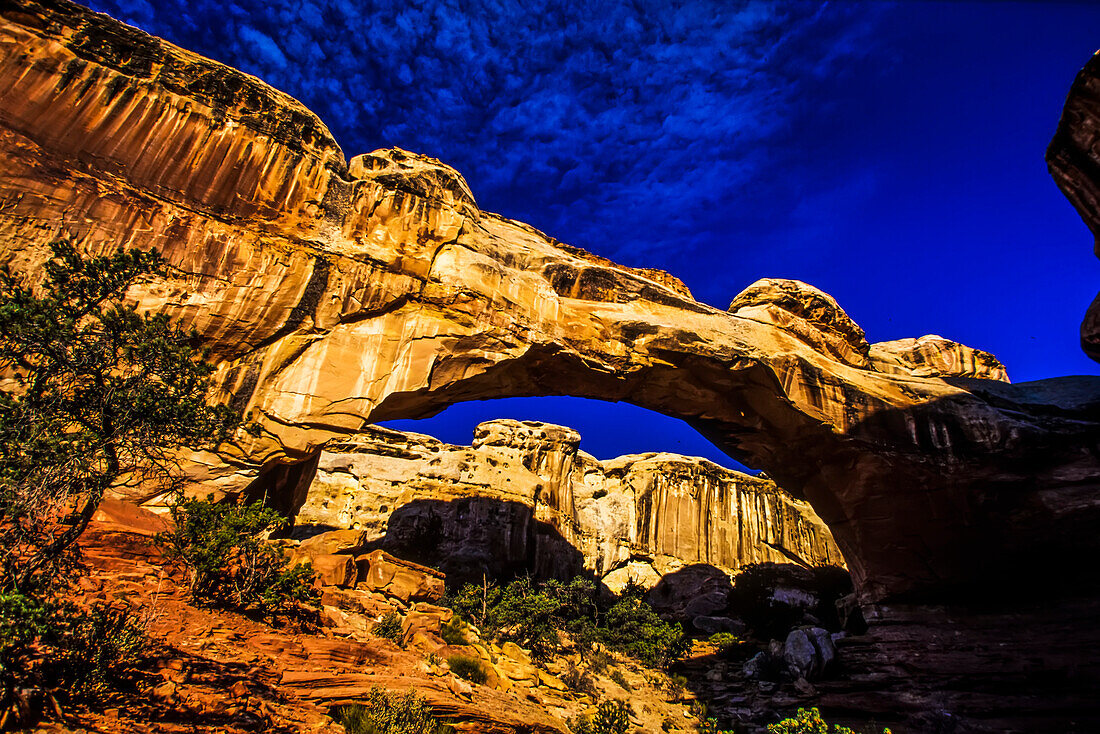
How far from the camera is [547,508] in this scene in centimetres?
3744

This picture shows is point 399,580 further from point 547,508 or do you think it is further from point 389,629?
point 547,508

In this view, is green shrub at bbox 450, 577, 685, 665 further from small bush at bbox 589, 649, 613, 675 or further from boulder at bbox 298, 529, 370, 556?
boulder at bbox 298, 529, 370, 556

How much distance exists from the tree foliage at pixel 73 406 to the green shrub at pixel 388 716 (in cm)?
415

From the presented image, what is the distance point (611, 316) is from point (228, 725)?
14.8 m

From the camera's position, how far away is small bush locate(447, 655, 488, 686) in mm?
11062

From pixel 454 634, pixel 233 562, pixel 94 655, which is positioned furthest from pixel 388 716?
pixel 454 634

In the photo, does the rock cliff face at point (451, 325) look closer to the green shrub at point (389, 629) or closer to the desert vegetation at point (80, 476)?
the desert vegetation at point (80, 476)

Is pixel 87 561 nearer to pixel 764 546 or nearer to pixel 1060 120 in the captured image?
pixel 1060 120

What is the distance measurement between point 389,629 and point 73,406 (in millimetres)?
7734

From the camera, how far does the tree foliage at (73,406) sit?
6.58 meters

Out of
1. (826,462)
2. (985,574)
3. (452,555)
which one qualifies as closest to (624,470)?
(452,555)

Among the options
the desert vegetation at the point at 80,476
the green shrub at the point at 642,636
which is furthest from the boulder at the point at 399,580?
the green shrub at the point at 642,636

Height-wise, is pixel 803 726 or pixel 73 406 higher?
pixel 73 406

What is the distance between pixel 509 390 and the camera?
18484 millimetres
